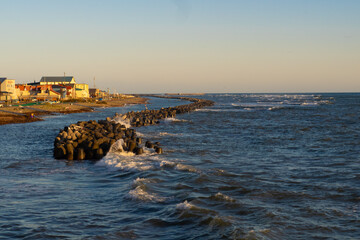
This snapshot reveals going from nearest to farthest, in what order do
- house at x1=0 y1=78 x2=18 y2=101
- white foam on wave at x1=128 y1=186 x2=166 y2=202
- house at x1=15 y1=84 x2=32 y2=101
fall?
white foam on wave at x1=128 y1=186 x2=166 y2=202, house at x1=0 y1=78 x2=18 y2=101, house at x1=15 y1=84 x2=32 y2=101

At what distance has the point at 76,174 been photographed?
1576 cm

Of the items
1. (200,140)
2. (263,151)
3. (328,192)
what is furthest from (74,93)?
(328,192)

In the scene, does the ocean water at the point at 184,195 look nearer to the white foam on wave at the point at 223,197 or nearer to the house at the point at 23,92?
the white foam on wave at the point at 223,197

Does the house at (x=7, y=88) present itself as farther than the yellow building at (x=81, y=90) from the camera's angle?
No

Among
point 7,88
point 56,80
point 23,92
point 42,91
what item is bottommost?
point 23,92

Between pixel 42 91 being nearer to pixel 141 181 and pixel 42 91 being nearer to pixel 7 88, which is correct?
pixel 7 88

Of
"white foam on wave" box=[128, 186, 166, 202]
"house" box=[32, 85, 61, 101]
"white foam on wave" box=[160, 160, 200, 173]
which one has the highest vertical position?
"house" box=[32, 85, 61, 101]

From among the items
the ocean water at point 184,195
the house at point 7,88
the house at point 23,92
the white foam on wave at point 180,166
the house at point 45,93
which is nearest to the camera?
the ocean water at point 184,195

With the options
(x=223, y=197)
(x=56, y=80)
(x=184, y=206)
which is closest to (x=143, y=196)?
(x=184, y=206)

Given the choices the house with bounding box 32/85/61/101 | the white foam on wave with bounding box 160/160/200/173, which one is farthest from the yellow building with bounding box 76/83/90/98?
the white foam on wave with bounding box 160/160/200/173

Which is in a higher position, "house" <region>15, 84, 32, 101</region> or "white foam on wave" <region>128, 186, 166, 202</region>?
"house" <region>15, 84, 32, 101</region>

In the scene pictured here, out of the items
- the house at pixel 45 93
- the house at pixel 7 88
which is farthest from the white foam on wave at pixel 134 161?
the house at pixel 45 93

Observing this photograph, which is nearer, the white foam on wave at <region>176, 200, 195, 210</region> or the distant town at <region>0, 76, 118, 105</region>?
the white foam on wave at <region>176, 200, 195, 210</region>

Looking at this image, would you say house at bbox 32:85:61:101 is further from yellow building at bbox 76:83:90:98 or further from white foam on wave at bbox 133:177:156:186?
white foam on wave at bbox 133:177:156:186
